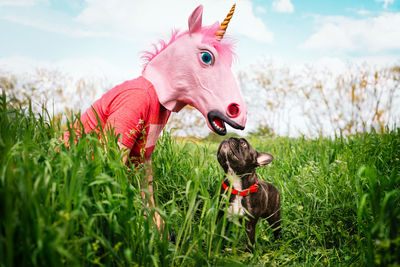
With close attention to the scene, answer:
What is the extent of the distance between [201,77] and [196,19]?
39cm

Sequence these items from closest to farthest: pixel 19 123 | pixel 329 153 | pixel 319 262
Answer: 1. pixel 19 123
2. pixel 319 262
3. pixel 329 153

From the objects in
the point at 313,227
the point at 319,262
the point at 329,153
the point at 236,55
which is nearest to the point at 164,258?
the point at 319,262

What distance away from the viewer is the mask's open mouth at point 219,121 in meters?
1.98

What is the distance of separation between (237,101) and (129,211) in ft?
3.34

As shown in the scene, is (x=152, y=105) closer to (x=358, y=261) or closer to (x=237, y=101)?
(x=237, y=101)

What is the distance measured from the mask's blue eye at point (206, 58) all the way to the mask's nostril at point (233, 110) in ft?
1.05

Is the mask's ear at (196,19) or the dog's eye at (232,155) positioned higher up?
the mask's ear at (196,19)

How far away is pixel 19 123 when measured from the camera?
177 cm

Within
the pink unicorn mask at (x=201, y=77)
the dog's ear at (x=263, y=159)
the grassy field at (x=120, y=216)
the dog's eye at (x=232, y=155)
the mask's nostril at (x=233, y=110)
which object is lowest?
the grassy field at (x=120, y=216)

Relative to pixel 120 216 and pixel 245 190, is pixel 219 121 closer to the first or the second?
pixel 245 190

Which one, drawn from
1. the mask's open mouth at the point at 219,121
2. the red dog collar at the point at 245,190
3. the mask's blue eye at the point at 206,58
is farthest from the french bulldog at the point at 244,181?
the mask's blue eye at the point at 206,58

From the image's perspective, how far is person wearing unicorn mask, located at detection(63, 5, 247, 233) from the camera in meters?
1.98

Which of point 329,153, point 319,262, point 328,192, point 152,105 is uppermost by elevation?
point 152,105

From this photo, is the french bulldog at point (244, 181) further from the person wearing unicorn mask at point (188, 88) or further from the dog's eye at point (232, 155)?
the person wearing unicorn mask at point (188, 88)
